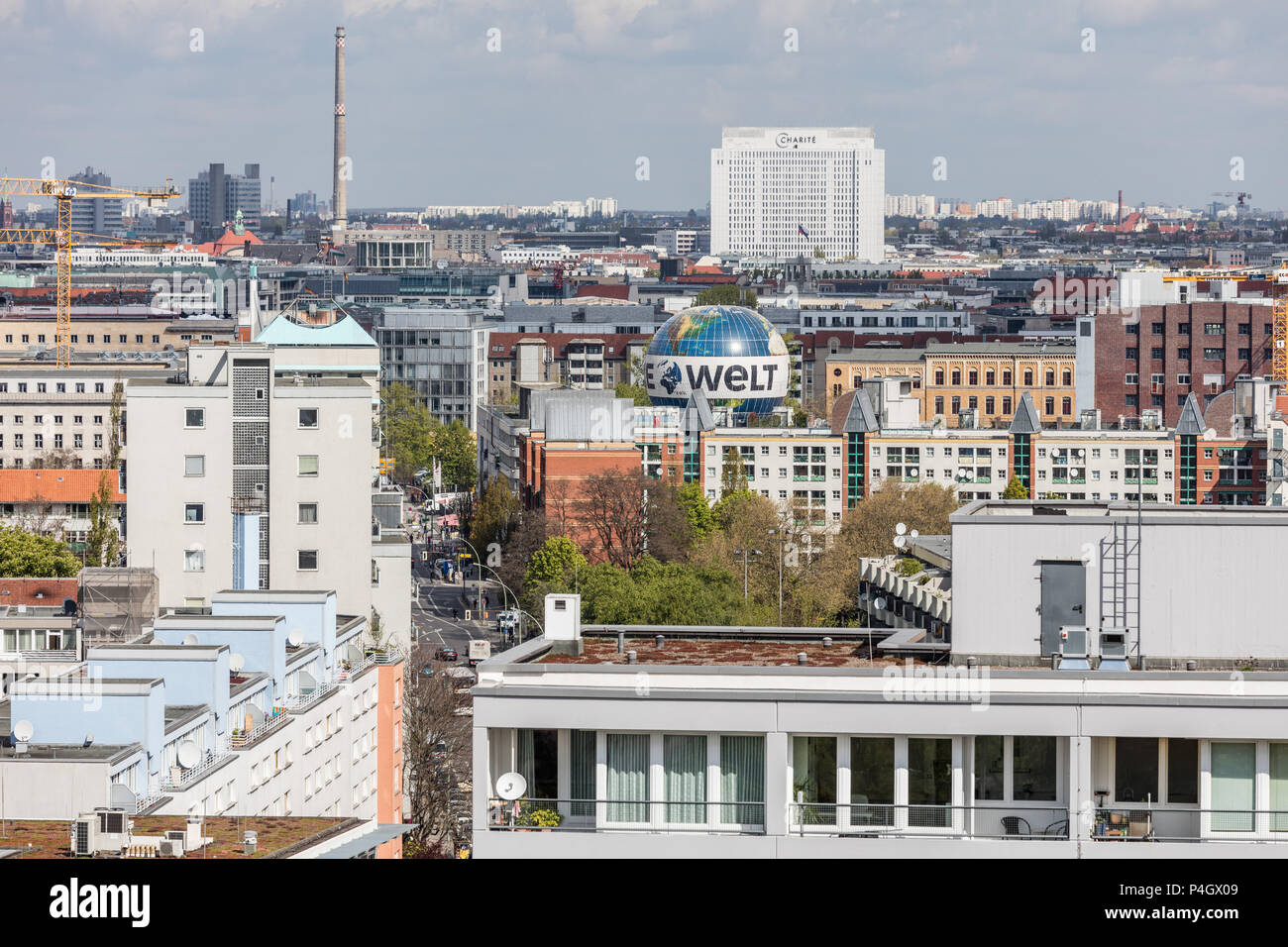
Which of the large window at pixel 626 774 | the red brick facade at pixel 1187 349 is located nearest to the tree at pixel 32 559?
the large window at pixel 626 774

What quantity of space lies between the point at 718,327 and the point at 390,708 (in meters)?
52.8

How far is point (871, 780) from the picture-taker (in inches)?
466

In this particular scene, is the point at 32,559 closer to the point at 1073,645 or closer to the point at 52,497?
the point at 52,497

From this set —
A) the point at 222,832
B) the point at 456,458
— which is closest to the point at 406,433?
the point at 456,458

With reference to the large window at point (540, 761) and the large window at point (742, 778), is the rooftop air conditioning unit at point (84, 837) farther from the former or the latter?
the large window at point (742, 778)

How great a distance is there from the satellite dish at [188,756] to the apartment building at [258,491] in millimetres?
13186

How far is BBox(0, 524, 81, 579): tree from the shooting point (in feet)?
157

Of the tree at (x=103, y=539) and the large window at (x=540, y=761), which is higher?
the large window at (x=540, y=761)

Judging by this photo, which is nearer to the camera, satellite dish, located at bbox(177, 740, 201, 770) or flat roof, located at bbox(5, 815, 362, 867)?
flat roof, located at bbox(5, 815, 362, 867)

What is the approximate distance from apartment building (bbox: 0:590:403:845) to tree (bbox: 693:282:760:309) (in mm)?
125248

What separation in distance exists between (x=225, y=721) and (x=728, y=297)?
457ft

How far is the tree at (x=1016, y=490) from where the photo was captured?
211 feet

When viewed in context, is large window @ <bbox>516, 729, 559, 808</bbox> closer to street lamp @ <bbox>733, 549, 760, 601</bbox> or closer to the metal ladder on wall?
the metal ladder on wall

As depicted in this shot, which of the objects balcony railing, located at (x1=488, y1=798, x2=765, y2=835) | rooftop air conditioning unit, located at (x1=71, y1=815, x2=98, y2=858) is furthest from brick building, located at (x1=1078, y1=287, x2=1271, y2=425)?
balcony railing, located at (x1=488, y1=798, x2=765, y2=835)
